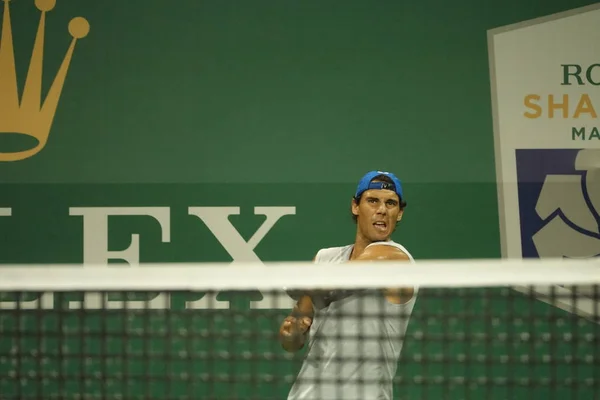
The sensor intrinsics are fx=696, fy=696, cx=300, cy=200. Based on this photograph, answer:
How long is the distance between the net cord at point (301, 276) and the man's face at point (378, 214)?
34.6 inches

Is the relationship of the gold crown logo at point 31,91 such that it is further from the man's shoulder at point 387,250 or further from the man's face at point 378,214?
the man's shoulder at point 387,250

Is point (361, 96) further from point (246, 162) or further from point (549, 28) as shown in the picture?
point (549, 28)

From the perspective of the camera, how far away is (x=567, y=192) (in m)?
2.65

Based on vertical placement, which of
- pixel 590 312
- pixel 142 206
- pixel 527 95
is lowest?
pixel 590 312

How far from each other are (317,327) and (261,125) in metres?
1.20

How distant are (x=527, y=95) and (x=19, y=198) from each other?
198cm

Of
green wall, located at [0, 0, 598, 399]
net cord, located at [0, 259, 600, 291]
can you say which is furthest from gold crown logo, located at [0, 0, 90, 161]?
net cord, located at [0, 259, 600, 291]

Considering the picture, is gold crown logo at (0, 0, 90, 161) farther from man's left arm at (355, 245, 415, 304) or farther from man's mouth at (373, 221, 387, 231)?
man's left arm at (355, 245, 415, 304)

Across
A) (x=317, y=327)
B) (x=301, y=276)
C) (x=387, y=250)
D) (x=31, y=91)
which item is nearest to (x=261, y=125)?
(x=31, y=91)

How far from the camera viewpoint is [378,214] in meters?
2.00

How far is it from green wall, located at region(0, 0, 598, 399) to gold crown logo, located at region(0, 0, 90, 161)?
0.03 metres

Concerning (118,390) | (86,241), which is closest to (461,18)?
(86,241)

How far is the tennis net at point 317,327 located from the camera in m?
1.04

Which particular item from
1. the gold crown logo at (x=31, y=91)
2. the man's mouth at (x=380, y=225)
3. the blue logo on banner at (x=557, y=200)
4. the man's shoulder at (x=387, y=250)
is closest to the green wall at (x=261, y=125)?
the gold crown logo at (x=31, y=91)
